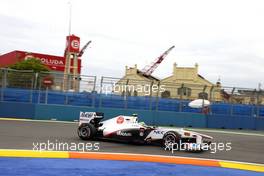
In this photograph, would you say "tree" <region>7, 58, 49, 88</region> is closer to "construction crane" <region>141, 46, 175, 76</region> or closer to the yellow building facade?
the yellow building facade

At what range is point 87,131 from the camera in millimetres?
13258

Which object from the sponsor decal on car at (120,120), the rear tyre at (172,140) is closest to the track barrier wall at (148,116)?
the sponsor decal on car at (120,120)

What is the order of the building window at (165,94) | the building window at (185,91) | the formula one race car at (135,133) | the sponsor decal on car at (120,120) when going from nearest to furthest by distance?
the formula one race car at (135,133) → the sponsor decal on car at (120,120) → the building window at (165,94) → the building window at (185,91)

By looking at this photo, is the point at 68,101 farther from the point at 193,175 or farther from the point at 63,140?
the point at 193,175

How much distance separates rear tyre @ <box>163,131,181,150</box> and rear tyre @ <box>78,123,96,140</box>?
230 cm

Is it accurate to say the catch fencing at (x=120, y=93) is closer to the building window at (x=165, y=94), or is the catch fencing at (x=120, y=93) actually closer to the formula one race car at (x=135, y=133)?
the building window at (x=165, y=94)

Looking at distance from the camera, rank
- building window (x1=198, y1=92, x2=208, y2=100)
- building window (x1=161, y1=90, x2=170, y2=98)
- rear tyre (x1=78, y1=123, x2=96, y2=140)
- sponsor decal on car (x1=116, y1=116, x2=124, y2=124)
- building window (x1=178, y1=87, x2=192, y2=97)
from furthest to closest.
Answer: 1. building window (x1=198, y1=92, x2=208, y2=100)
2. building window (x1=178, y1=87, x2=192, y2=97)
3. building window (x1=161, y1=90, x2=170, y2=98)
4. rear tyre (x1=78, y1=123, x2=96, y2=140)
5. sponsor decal on car (x1=116, y1=116, x2=124, y2=124)

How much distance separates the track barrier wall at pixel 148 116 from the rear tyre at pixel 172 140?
1111 cm

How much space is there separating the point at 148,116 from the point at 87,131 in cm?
1070

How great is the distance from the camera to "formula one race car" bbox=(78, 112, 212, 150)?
12.0 metres

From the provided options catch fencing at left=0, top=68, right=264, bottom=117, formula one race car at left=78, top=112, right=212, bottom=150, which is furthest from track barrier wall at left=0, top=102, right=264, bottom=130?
formula one race car at left=78, top=112, right=212, bottom=150

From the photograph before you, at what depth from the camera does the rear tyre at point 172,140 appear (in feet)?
39.4

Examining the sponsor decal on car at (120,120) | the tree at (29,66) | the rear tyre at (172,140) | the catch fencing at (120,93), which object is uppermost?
the tree at (29,66)

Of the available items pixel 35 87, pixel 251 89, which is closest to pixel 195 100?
pixel 251 89
